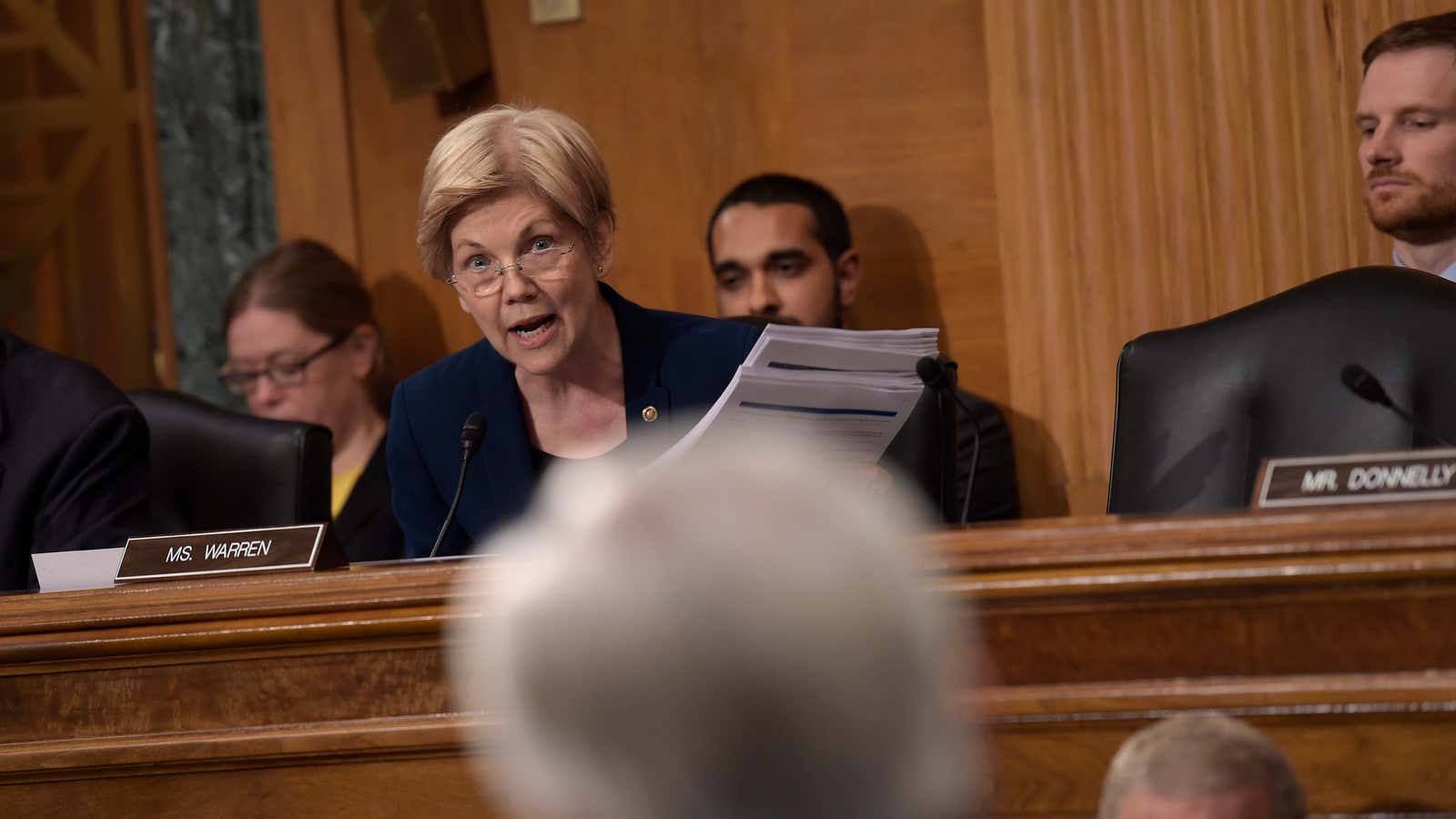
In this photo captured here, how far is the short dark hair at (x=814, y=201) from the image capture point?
11.4ft

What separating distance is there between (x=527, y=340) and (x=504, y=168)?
23 centimetres

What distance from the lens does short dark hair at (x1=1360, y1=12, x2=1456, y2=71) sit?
278 cm

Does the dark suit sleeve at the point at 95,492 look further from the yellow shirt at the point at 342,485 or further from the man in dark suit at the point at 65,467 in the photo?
the yellow shirt at the point at 342,485

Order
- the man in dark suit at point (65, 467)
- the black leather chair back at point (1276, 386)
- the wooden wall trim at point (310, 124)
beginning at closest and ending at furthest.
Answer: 1. the black leather chair back at point (1276, 386)
2. the man in dark suit at point (65, 467)
3. the wooden wall trim at point (310, 124)

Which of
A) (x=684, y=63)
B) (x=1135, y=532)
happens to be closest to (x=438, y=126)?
(x=684, y=63)

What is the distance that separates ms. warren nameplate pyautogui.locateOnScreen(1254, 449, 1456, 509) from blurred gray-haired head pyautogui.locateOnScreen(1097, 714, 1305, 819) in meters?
Answer: 0.54

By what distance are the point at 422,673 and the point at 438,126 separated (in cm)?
272

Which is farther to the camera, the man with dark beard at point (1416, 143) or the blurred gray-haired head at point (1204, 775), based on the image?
the man with dark beard at point (1416, 143)

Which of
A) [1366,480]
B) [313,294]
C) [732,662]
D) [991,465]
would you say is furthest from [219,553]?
[313,294]

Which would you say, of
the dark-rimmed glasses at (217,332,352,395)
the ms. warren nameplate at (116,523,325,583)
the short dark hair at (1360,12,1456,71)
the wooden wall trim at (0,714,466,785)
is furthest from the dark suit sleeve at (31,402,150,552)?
the short dark hair at (1360,12,1456,71)

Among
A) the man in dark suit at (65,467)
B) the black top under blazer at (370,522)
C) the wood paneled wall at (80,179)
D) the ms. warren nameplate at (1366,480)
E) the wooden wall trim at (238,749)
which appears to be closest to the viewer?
the ms. warren nameplate at (1366,480)

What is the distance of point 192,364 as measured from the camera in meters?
4.14

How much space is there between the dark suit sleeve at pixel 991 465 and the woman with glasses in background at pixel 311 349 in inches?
50.9

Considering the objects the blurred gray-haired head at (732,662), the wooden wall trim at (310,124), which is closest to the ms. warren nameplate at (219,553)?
the blurred gray-haired head at (732,662)
